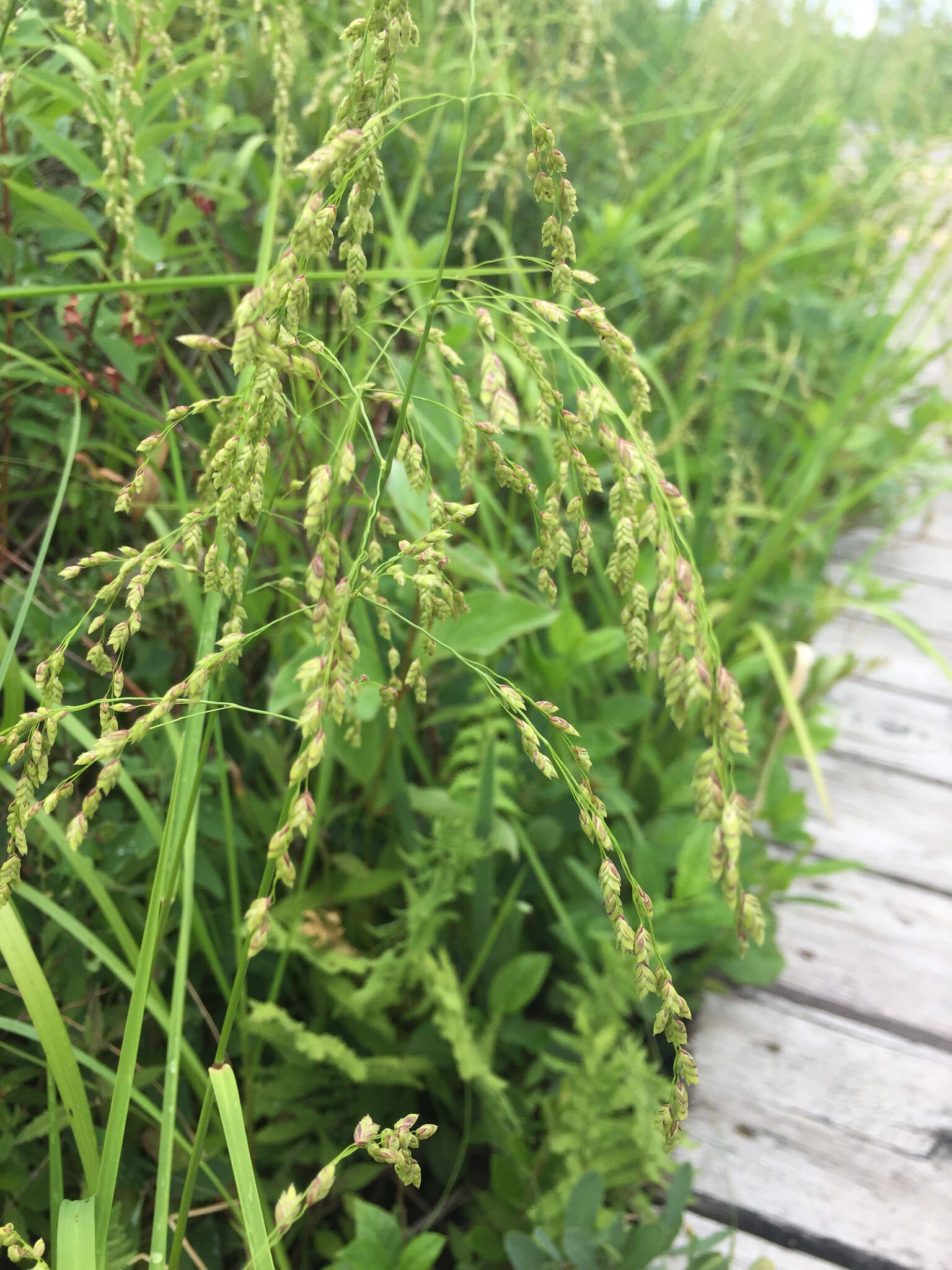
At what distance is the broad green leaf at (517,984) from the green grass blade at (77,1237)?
61cm

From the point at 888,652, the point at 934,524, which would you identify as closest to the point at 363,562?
the point at 888,652

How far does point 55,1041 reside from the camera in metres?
0.69

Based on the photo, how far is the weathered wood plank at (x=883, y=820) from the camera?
176cm

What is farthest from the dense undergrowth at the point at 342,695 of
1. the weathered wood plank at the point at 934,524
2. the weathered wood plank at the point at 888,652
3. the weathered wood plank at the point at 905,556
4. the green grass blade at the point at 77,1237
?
the weathered wood plank at the point at 934,524

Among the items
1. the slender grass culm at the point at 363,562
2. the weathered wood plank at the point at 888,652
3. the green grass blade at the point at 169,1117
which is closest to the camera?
the slender grass culm at the point at 363,562

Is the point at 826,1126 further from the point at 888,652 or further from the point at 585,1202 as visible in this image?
the point at 888,652

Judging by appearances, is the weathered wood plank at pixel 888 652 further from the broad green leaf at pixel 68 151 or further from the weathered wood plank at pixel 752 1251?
the broad green leaf at pixel 68 151

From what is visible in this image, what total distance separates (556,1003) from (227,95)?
179 centimetres

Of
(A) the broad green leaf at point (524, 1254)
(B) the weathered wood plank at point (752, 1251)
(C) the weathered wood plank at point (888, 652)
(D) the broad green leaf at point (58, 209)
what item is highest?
(D) the broad green leaf at point (58, 209)

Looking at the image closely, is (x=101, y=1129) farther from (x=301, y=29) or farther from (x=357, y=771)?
(x=301, y=29)

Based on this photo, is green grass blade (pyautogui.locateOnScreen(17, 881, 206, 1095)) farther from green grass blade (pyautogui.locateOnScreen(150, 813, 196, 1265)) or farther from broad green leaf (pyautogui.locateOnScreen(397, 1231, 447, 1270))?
broad green leaf (pyautogui.locateOnScreen(397, 1231, 447, 1270))

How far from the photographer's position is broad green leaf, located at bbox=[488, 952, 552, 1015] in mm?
1143

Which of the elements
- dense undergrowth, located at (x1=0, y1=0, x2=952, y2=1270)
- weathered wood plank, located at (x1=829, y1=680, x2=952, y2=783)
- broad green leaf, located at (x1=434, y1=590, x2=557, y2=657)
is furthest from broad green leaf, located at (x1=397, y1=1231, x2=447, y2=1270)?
weathered wood plank, located at (x1=829, y1=680, x2=952, y2=783)

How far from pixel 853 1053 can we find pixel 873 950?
233 mm
